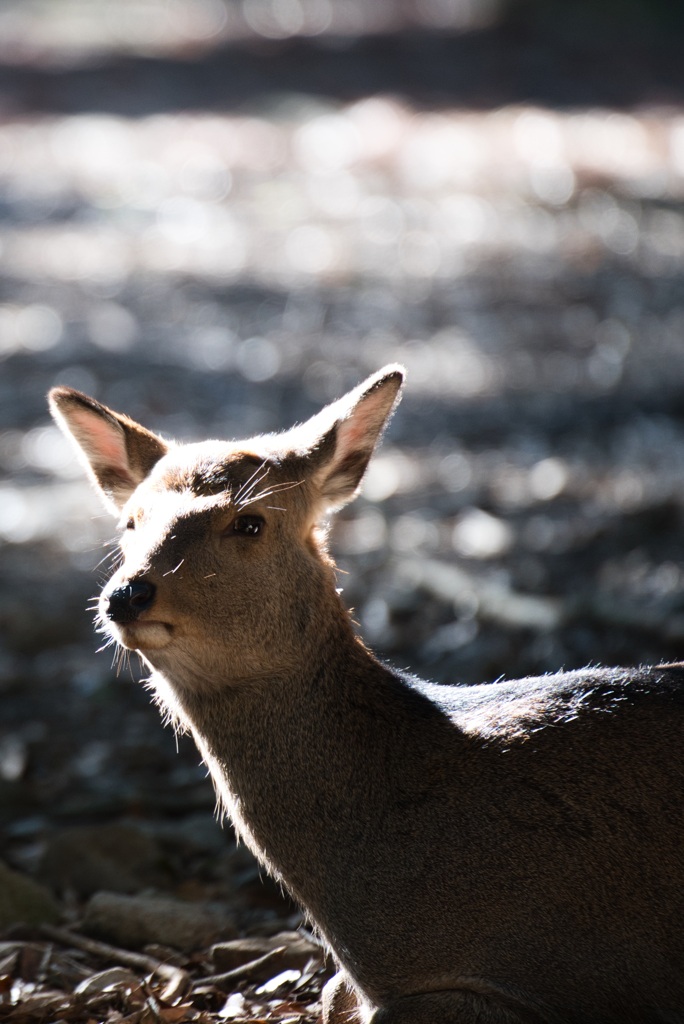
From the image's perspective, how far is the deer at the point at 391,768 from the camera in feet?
12.4

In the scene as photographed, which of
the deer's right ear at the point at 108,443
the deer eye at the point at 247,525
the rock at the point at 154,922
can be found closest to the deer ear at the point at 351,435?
the deer eye at the point at 247,525

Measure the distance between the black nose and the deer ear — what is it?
0.82m

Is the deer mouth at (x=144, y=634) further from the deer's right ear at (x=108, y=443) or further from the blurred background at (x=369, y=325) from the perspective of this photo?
the blurred background at (x=369, y=325)

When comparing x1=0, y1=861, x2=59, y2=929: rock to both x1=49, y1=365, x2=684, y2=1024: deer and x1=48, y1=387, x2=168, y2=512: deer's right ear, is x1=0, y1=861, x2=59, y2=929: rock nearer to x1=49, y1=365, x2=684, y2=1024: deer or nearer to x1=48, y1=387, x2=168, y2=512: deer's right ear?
x1=49, y1=365, x2=684, y2=1024: deer

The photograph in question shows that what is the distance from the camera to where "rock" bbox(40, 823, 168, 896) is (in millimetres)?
5762

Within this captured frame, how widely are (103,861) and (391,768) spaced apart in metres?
2.18

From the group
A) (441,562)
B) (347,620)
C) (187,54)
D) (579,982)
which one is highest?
(187,54)

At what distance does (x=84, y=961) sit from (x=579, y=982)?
2.18 meters

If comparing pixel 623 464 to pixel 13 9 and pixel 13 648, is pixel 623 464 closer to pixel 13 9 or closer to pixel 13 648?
pixel 13 648

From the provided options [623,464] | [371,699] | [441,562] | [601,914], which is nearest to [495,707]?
[371,699]

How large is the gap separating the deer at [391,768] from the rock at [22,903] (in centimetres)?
150

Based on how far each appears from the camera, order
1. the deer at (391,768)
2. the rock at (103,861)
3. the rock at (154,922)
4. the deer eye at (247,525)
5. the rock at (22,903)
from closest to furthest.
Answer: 1. the deer at (391,768)
2. the deer eye at (247,525)
3. the rock at (154,922)
4. the rock at (22,903)
5. the rock at (103,861)

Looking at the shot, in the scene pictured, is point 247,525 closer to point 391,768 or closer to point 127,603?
point 127,603

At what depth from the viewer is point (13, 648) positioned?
26.5 ft
